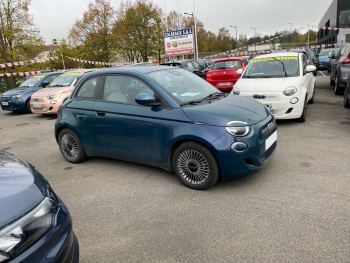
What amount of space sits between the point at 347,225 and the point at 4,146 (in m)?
7.32

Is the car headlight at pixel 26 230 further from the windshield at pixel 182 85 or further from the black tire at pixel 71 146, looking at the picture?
the black tire at pixel 71 146

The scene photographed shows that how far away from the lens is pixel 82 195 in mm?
4609

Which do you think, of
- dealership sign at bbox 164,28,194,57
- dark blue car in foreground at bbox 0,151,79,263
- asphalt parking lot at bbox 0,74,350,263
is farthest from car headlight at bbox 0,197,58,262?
dealership sign at bbox 164,28,194,57

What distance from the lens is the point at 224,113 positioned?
431cm

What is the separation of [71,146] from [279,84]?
4.58 m

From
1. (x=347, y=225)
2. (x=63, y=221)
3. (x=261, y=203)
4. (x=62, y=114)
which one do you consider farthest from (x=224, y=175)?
(x=62, y=114)

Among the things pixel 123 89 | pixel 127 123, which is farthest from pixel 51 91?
pixel 127 123

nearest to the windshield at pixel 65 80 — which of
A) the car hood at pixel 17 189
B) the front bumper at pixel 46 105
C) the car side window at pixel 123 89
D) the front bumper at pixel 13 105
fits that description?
the front bumper at pixel 46 105

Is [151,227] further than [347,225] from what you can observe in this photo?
Yes

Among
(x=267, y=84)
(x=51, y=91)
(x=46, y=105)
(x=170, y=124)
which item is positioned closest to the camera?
(x=170, y=124)

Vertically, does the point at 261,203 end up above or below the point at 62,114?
below

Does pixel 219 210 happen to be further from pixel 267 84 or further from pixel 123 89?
pixel 267 84

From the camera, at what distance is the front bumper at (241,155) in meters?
4.08

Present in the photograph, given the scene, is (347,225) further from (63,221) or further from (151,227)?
(63,221)
